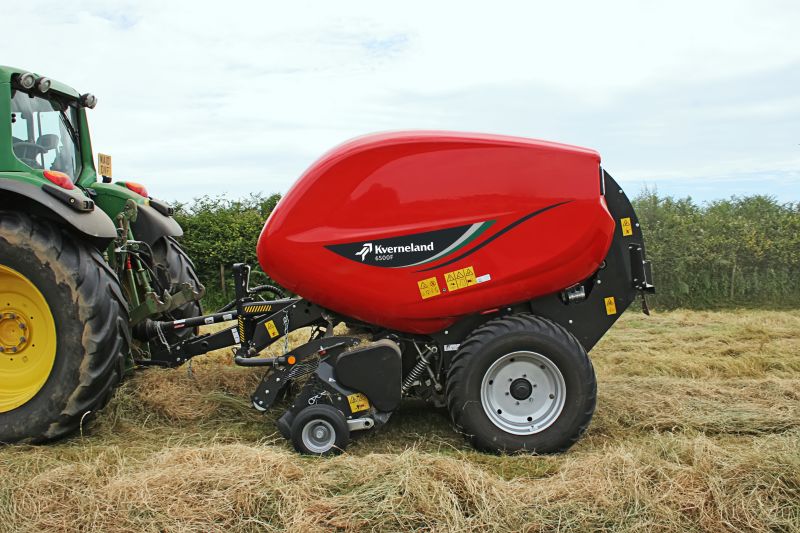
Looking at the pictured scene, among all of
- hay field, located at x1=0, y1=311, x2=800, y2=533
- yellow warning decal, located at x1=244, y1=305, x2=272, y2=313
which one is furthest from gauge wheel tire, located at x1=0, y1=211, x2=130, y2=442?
yellow warning decal, located at x1=244, y1=305, x2=272, y2=313

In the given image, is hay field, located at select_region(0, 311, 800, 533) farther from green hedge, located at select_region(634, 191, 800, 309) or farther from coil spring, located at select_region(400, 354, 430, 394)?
green hedge, located at select_region(634, 191, 800, 309)

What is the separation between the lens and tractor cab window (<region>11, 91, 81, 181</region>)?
440 cm

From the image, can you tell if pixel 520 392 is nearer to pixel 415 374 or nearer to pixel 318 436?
pixel 415 374

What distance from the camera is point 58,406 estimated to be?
150 inches

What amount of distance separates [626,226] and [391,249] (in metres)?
1.36

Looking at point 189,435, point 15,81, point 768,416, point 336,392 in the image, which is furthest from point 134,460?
point 768,416

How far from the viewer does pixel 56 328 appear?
3848 millimetres

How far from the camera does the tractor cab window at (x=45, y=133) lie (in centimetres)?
440

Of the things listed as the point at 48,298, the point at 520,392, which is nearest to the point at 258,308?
the point at 48,298

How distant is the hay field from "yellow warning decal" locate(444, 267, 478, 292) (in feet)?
2.81

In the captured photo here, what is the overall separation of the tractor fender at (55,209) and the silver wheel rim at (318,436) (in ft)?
5.08

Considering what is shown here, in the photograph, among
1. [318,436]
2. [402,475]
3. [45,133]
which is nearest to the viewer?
[402,475]

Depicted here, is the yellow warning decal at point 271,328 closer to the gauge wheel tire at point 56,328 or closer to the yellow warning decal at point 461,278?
the gauge wheel tire at point 56,328

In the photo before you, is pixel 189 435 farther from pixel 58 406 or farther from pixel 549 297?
pixel 549 297
